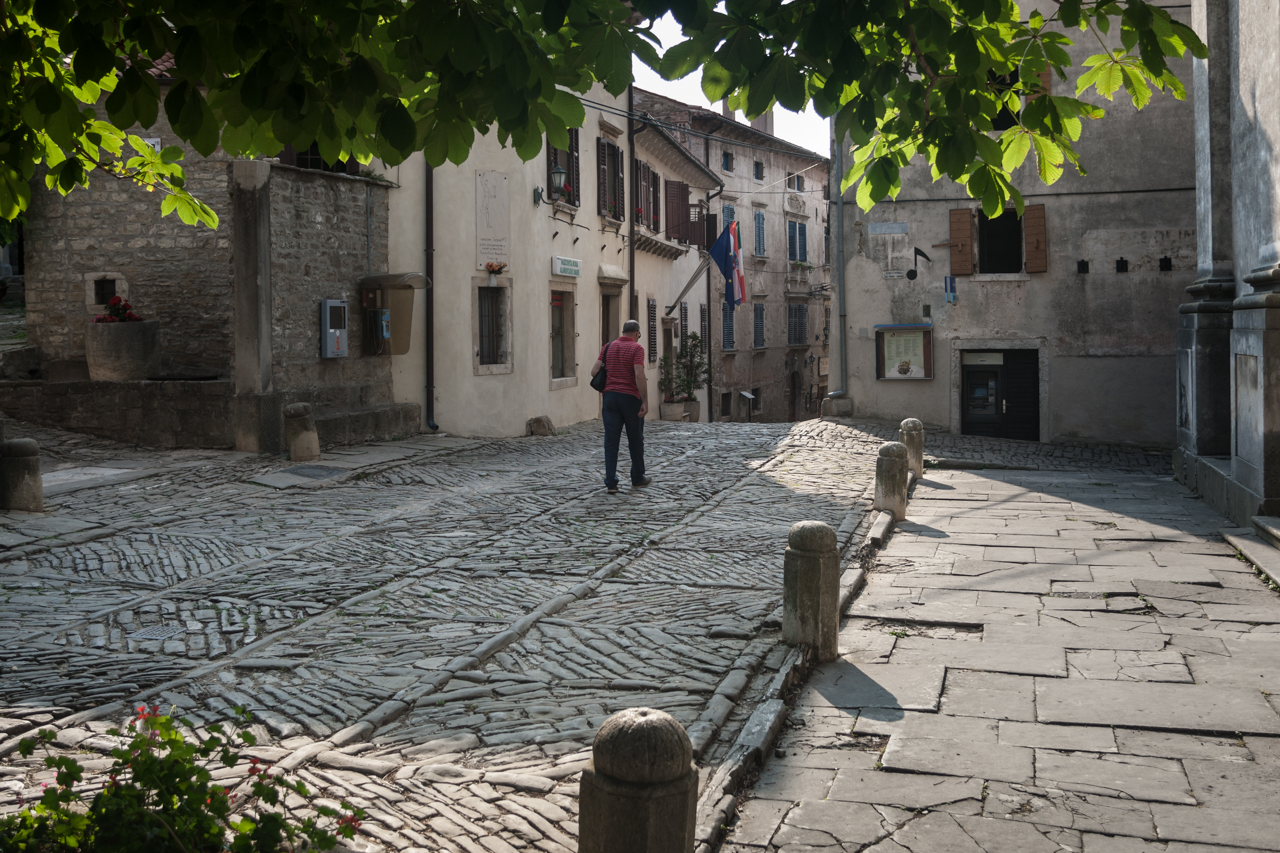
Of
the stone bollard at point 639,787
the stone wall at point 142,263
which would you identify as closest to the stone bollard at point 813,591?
the stone bollard at point 639,787

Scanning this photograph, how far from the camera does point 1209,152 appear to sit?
1313cm

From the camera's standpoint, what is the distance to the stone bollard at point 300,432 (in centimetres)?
1391

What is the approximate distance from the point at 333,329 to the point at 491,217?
3.79 m

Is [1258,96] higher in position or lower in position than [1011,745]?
higher

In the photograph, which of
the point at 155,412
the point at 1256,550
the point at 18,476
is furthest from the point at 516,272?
the point at 1256,550

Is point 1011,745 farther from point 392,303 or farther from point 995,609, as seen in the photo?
point 392,303

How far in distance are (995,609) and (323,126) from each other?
521 cm

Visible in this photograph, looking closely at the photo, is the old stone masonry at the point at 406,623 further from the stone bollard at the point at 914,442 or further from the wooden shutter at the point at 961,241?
the wooden shutter at the point at 961,241

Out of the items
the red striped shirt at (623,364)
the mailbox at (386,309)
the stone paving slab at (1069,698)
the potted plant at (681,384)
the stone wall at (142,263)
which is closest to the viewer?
the stone paving slab at (1069,698)

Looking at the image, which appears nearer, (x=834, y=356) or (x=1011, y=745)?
(x=1011, y=745)

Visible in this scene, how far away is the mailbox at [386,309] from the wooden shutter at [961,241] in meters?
9.62

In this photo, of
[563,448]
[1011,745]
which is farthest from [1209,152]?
[1011,745]

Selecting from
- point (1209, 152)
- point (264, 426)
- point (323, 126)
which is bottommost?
point (264, 426)

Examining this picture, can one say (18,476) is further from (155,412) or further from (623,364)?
(623,364)
